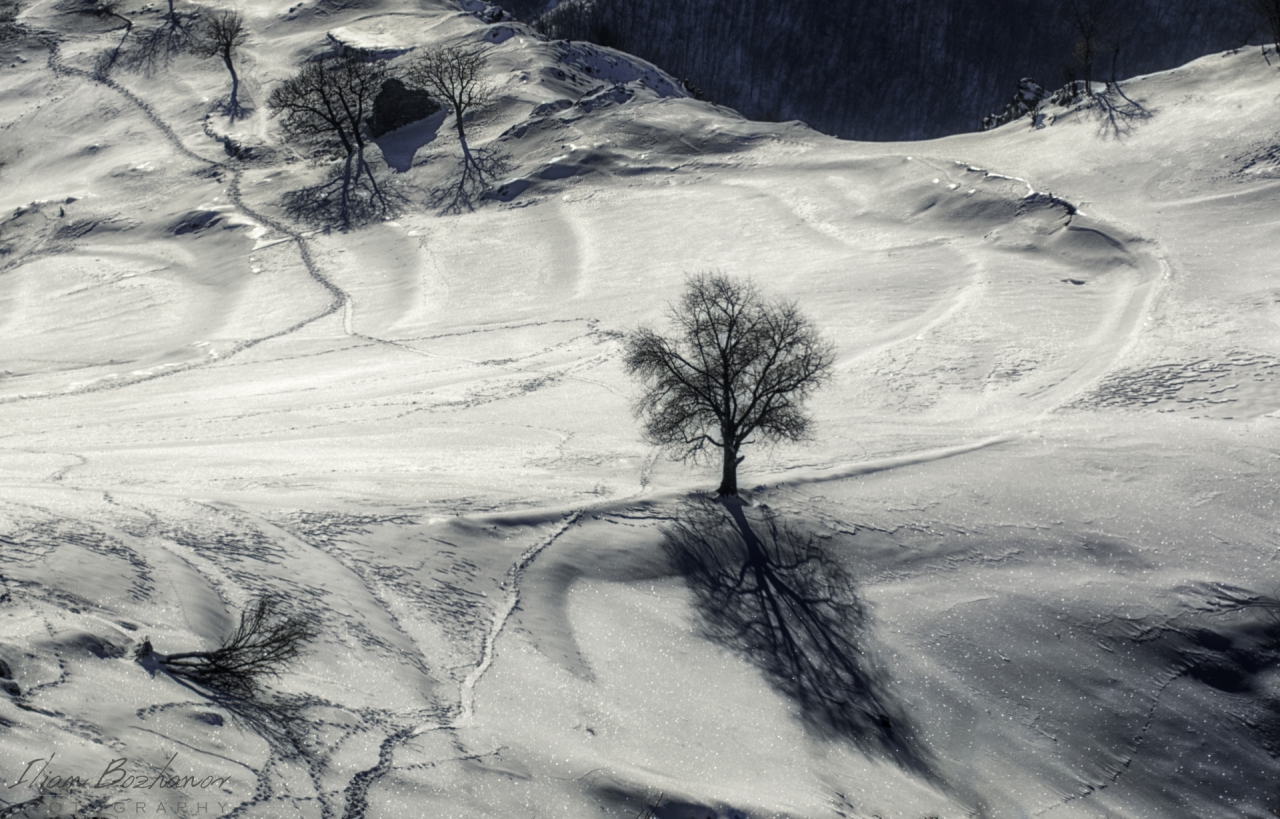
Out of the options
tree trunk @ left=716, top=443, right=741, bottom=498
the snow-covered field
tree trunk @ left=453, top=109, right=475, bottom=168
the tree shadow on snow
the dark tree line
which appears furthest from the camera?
the dark tree line

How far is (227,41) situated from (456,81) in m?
17.8

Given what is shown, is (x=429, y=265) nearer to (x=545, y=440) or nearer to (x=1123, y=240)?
(x=545, y=440)

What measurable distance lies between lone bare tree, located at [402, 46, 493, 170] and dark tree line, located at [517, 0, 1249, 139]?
43528 mm

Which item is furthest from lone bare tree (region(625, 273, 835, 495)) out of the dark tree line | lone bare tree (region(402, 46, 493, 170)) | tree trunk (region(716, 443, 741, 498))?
the dark tree line

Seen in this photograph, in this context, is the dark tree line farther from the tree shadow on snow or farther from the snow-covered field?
the tree shadow on snow

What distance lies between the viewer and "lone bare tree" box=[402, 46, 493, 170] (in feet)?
151

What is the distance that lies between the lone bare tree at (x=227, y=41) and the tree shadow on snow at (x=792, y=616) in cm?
4581

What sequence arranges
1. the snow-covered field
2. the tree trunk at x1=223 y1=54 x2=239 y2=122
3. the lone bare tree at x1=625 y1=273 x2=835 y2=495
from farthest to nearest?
1. the tree trunk at x1=223 y1=54 x2=239 y2=122
2. the lone bare tree at x1=625 y1=273 x2=835 y2=495
3. the snow-covered field

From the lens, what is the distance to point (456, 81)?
47.9 metres

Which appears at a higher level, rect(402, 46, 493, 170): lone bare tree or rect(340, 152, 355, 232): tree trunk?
rect(402, 46, 493, 170): lone bare tree

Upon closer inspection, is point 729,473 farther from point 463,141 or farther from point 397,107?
point 397,107

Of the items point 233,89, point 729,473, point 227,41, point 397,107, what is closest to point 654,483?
point 729,473

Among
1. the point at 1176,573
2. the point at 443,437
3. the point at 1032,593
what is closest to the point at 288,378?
the point at 443,437

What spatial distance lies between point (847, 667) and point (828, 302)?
17874mm
